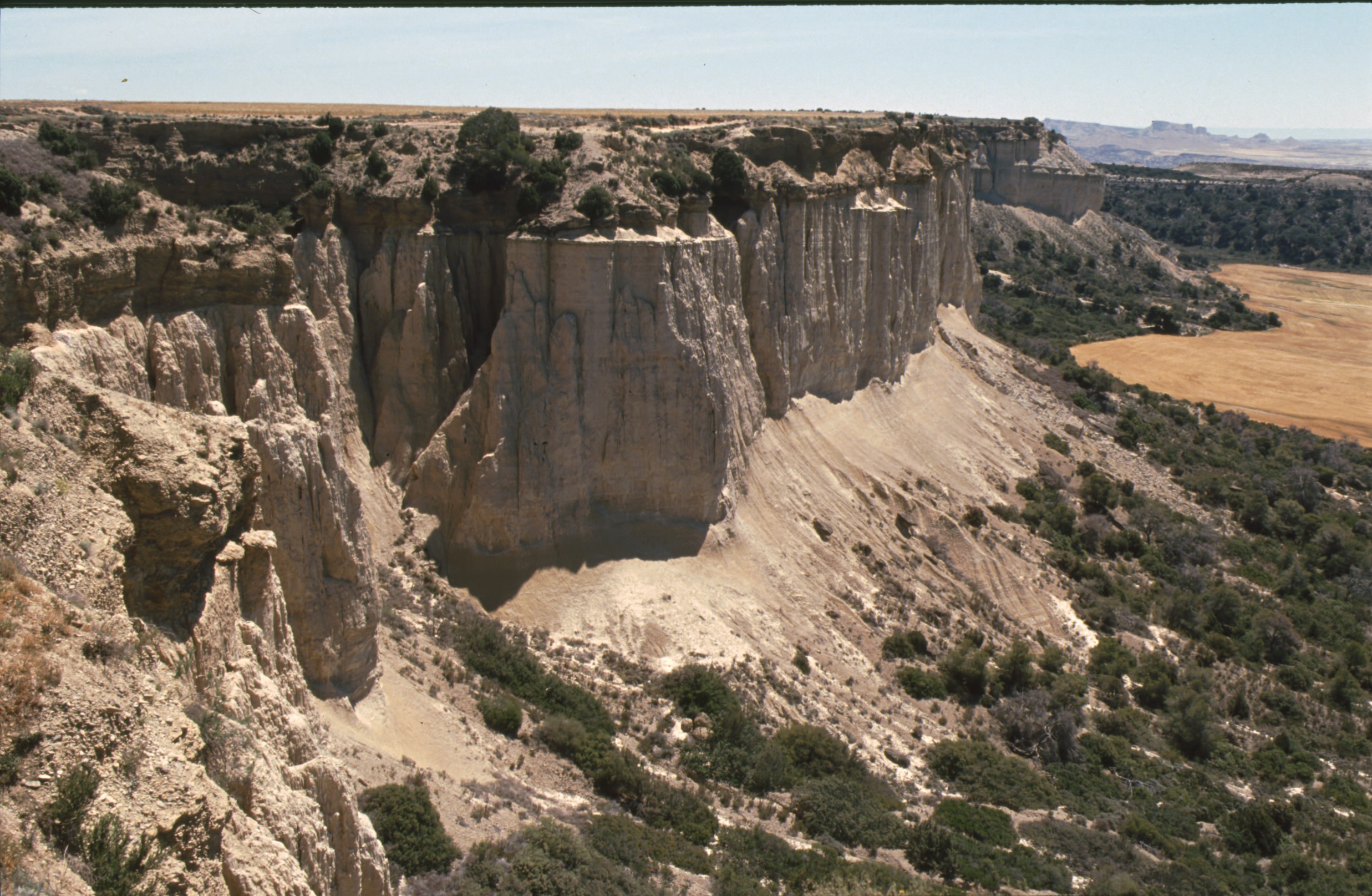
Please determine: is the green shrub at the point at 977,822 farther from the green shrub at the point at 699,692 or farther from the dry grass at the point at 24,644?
the dry grass at the point at 24,644

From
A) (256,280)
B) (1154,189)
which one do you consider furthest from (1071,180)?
(256,280)

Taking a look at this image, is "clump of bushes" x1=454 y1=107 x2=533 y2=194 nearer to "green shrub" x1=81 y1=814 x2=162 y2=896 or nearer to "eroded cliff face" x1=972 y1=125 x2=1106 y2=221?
"green shrub" x1=81 y1=814 x2=162 y2=896

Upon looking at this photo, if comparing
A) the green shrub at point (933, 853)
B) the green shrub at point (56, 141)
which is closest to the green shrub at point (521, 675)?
the green shrub at point (933, 853)

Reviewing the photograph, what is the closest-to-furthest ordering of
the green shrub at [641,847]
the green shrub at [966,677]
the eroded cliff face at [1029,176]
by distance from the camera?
the green shrub at [641,847]
the green shrub at [966,677]
the eroded cliff face at [1029,176]

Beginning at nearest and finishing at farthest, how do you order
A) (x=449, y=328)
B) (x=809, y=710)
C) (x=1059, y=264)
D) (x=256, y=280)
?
(x=256, y=280)
(x=809, y=710)
(x=449, y=328)
(x=1059, y=264)

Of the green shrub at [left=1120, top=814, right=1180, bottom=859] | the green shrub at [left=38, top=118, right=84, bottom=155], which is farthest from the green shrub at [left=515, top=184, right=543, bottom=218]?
the green shrub at [left=1120, top=814, right=1180, bottom=859]

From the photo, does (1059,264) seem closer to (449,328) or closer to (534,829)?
(449,328)
